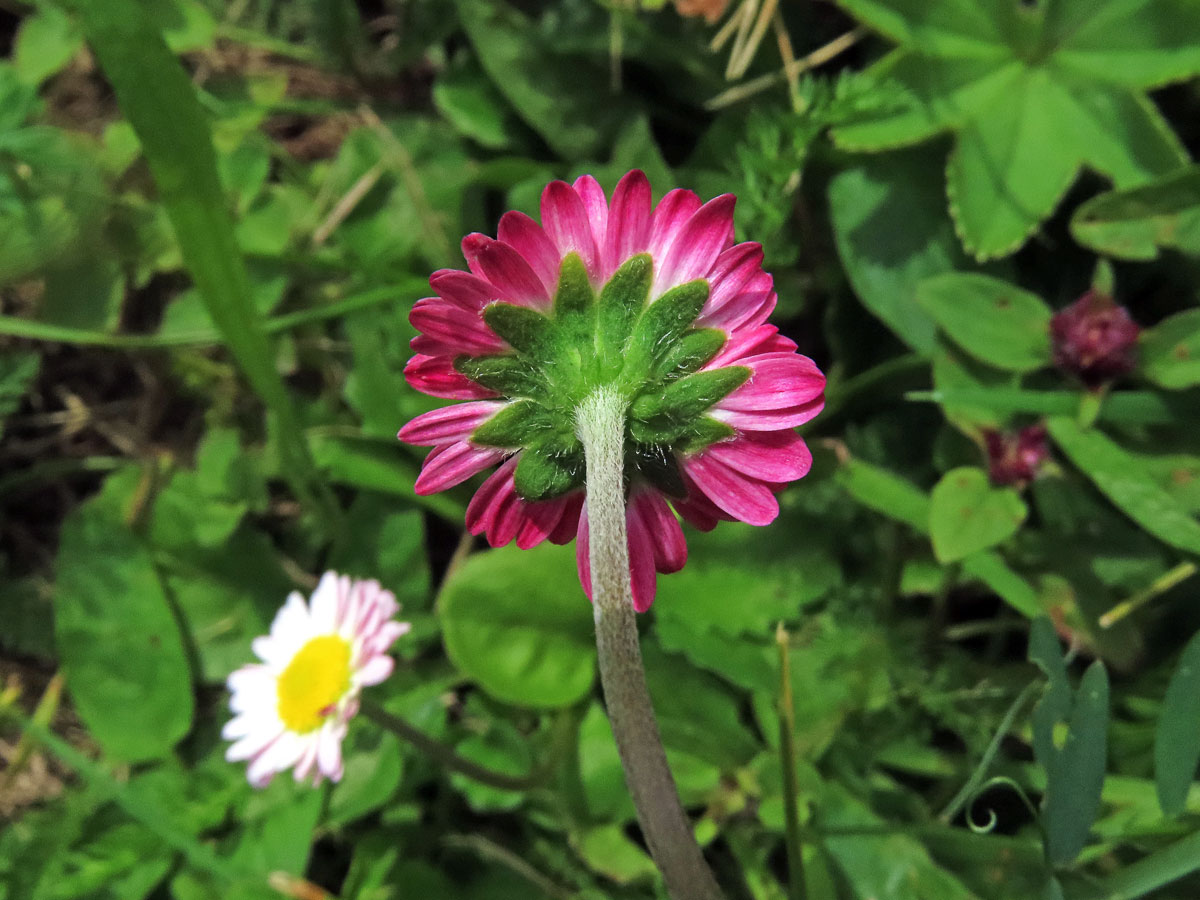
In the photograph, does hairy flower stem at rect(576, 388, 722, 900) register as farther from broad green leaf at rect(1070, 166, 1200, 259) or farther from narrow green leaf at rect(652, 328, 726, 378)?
broad green leaf at rect(1070, 166, 1200, 259)

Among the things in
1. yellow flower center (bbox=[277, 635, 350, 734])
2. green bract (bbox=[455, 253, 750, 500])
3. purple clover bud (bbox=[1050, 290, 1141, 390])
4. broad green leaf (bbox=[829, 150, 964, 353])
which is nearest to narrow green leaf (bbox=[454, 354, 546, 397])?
green bract (bbox=[455, 253, 750, 500])

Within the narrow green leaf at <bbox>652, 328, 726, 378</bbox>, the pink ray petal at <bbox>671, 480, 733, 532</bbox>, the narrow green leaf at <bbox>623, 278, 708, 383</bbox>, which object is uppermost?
the narrow green leaf at <bbox>623, 278, 708, 383</bbox>

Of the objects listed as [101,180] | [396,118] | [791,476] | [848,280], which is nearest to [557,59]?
[396,118]

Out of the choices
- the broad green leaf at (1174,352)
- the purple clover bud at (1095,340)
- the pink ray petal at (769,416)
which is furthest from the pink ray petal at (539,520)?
the broad green leaf at (1174,352)

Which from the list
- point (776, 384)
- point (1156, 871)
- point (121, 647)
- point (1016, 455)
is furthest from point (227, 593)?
point (1156, 871)

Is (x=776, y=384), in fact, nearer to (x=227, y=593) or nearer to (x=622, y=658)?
(x=622, y=658)

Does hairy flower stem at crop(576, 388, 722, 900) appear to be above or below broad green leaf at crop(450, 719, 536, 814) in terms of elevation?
above

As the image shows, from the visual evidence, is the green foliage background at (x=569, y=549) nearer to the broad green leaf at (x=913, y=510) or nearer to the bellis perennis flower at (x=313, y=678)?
the broad green leaf at (x=913, y=510)
